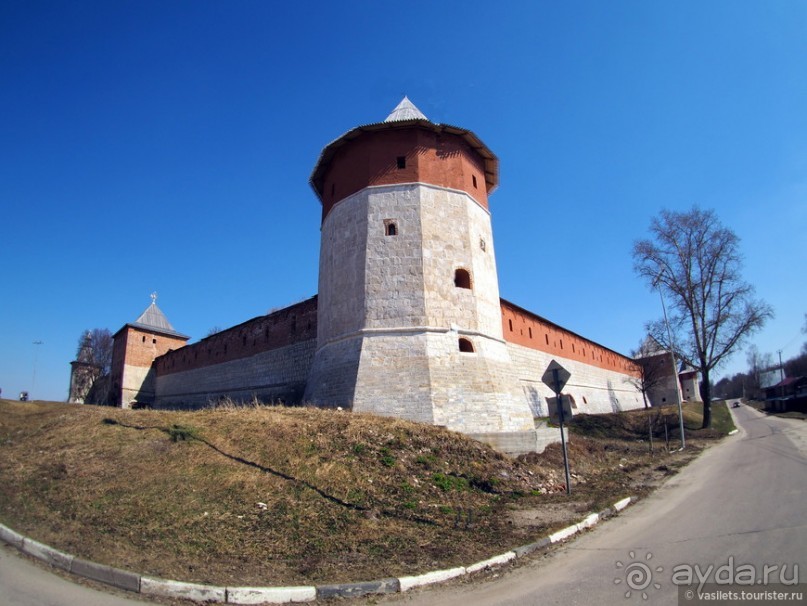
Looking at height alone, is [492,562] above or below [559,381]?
below

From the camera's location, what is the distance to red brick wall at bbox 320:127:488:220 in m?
15.2

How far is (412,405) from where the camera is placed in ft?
41.0

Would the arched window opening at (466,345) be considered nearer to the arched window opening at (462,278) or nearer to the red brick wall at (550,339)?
the arched window opening at (462,278)

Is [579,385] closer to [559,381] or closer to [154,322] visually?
[559,381]

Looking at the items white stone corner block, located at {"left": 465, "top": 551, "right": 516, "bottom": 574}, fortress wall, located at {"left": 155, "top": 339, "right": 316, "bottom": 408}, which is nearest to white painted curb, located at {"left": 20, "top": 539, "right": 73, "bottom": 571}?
white stone corner block, located at {"left": 465, "top": 551, "right": 516, "bottom": 574}

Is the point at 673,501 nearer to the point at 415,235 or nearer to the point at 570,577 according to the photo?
the point at 570,577

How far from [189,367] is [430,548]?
31157 mm

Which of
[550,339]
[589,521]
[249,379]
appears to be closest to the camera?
[589,521]

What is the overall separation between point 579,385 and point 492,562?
94.3 ft

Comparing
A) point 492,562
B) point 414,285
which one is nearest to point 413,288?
point 414,285

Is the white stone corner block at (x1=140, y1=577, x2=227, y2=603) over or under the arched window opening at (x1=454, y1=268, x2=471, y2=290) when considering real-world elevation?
under

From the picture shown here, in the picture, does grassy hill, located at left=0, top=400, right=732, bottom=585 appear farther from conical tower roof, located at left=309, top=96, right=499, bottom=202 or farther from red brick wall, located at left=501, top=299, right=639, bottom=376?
red brick wall, located at left=501, top=299, right=639, bottom=376

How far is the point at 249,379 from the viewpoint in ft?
82.4

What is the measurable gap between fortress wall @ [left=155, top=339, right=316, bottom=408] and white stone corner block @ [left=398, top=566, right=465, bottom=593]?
1581cm
